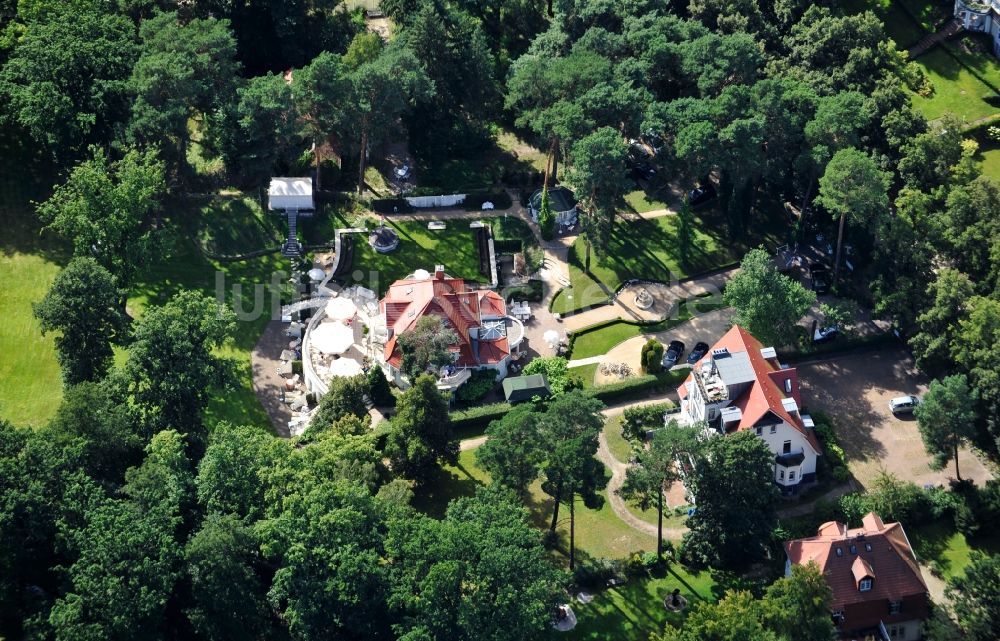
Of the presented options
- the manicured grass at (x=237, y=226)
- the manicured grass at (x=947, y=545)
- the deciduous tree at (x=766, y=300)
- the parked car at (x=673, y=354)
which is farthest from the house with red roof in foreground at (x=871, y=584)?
the manicured grass at (x=237, y=226)

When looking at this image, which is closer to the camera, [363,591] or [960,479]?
[363,591]

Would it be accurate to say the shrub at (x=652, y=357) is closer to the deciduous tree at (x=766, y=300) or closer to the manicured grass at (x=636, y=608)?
the deciduous tree at (x=766, y=300)

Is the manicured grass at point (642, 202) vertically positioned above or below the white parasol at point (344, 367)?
above

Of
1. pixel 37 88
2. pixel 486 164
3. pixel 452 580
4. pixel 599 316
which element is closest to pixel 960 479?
pixel 599 316

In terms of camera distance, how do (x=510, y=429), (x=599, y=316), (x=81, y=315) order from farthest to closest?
(x=599, y=316), (x=81, y=315), (x=510, y=429)

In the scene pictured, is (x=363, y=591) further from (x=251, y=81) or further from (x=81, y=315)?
(x=251, y=81)

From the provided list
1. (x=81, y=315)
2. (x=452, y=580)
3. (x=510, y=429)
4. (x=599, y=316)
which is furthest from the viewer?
(x=599, y=316)

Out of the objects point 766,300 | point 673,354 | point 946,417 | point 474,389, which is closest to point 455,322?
point 474,389

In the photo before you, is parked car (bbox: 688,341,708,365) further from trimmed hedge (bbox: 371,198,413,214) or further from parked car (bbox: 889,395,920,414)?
trimmed hedge (bbox: 371,198,413,214)
